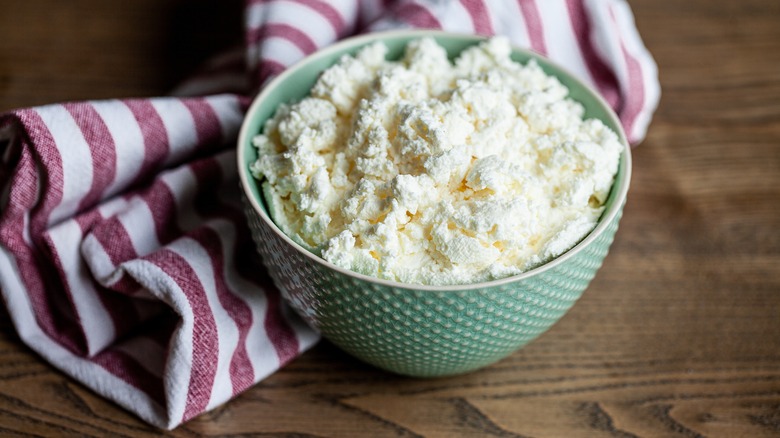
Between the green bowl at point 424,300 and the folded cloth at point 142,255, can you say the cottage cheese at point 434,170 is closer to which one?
the green bowl at point 424,300

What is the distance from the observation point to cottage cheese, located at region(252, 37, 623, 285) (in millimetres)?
771

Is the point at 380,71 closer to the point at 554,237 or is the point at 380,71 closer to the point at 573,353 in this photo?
the point at 554,237

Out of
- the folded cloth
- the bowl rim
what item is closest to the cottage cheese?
the bowl rim

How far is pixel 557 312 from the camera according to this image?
862 millimetres

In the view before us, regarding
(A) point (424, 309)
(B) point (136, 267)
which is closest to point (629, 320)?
(A) point (424, 309)

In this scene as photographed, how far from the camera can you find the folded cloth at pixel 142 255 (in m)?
0.90

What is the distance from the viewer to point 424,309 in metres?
0.77

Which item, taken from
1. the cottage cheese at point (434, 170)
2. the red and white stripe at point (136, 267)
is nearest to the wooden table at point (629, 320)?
the red and white stripe at point (136, 267)

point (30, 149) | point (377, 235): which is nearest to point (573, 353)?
point (377, 235)

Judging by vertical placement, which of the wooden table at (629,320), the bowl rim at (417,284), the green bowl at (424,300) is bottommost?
the wooden table at (629,320)

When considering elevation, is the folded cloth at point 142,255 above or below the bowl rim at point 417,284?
below

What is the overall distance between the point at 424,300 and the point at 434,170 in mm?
124

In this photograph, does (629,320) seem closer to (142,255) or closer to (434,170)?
(434,170)

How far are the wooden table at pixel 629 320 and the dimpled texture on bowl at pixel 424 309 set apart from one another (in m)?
0.07
